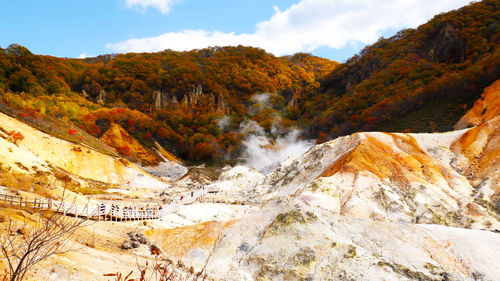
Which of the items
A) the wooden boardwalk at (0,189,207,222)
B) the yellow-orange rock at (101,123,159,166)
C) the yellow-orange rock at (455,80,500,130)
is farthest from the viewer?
the yellow-orange rock at (101,123,159,166)

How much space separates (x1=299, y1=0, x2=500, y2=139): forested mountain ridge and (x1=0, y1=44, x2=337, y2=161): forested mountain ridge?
20838 millimetres

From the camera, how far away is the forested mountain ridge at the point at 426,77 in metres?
41.6

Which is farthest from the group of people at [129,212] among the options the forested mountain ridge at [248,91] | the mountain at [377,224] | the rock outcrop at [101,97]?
the rock outcrop at [101,97]

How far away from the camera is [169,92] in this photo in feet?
285

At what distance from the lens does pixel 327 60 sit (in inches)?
6161

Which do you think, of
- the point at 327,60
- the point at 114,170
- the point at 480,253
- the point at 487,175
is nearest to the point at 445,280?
the point at 480,253

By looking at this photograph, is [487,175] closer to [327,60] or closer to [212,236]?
[212,236]

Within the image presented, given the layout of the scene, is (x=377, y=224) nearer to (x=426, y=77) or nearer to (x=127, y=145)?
(x=426, y=77)

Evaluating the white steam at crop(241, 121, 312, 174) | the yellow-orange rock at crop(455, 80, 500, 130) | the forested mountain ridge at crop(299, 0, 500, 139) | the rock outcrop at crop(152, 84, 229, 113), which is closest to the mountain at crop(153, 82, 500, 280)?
the yellow-orange rock at crop(455, 80, 500, 130)

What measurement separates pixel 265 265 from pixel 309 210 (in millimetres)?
3130

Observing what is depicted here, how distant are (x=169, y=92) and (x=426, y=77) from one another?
6273 centimetres

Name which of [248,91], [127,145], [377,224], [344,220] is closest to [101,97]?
[127,145]

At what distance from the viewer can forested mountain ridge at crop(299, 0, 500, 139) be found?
136 feet

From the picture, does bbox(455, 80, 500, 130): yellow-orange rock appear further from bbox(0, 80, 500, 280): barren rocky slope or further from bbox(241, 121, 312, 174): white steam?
bbox(241, 121, 312, 174): white steam
